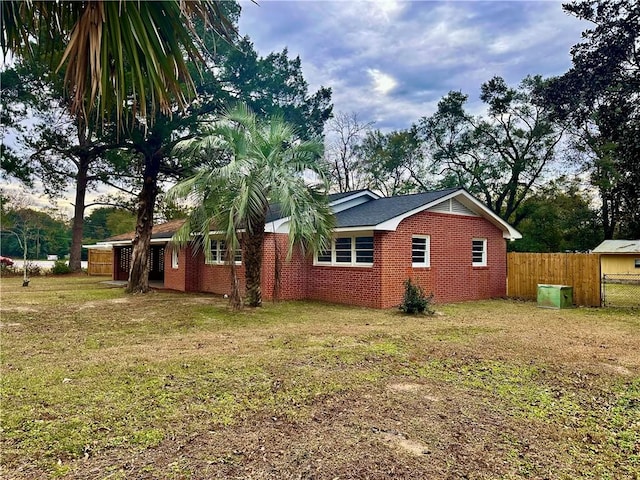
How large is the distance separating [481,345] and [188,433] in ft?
18.2

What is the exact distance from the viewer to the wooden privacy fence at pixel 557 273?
13.5 metres

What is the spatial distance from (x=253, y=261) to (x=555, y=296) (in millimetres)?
9343

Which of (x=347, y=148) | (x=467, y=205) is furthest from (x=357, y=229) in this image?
(x=347, y=148)

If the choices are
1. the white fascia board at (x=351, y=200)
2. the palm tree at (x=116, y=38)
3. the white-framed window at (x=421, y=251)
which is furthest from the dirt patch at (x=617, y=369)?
the white fascia board at (x=351, y=200)

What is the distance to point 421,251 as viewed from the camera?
1377cm

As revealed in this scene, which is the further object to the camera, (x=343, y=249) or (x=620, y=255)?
(x=620, y=255)

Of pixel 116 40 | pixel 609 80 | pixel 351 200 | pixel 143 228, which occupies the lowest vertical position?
pixel 143 228

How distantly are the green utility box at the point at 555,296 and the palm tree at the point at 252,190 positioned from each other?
734 cm

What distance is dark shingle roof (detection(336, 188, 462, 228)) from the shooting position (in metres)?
12.7

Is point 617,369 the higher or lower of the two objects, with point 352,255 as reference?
lower

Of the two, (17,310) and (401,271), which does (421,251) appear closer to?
(401,271)

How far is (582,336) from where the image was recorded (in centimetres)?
841

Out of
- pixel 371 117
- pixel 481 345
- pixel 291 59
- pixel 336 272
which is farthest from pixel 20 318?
pixel 371 117

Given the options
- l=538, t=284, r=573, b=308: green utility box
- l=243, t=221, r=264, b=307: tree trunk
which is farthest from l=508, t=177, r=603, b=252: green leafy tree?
l=243, t=221, r=264, b=307: tree trunk
